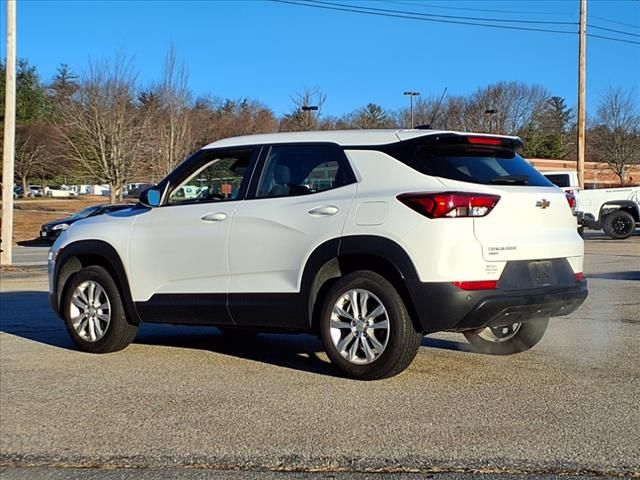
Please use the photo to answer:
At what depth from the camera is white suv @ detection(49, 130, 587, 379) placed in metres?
5.58

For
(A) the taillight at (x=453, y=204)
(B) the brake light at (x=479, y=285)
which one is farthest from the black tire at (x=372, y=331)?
(A) the taillight at (x=453, y=204)

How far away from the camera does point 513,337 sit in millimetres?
6914

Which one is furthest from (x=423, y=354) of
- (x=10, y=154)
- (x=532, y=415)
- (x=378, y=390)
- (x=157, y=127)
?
(x=157, y=127)

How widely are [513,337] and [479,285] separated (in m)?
1.58

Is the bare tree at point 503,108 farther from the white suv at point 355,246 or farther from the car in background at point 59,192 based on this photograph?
the car in background at point 59,192

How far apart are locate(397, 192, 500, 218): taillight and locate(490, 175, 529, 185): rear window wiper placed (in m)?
0.32

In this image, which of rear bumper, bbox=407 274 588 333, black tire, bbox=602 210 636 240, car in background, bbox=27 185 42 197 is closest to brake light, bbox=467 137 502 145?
rear bumper, bbox=407 274 588 333

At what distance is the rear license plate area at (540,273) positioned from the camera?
19.1 ft

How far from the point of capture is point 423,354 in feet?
23.0

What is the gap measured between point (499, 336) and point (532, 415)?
206cm

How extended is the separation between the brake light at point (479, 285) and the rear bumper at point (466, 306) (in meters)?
0.03

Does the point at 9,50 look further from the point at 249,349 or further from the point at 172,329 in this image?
the point at 249,349

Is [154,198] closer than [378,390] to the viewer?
No

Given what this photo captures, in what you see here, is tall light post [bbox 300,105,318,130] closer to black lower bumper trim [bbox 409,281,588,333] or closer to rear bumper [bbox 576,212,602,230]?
rear bumper [bbox 576,212,602,230]
